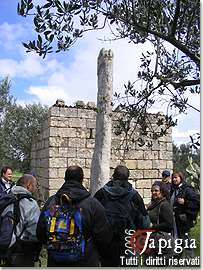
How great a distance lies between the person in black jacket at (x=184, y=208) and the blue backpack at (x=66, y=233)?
254 centimetres

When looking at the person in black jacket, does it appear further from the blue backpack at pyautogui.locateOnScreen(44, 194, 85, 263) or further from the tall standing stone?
the blue backpack at pyautogui.locateOnScreen(44, 194, 85, 263)

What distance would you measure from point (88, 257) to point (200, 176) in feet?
4.72

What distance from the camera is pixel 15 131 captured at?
18297mm

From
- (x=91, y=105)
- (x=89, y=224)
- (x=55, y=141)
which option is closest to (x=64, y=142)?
(x=55, y=141)

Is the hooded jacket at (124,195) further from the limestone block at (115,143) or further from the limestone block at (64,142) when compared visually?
the limestone block at (115,143)

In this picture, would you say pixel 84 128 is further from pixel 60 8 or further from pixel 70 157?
pixel 60 8

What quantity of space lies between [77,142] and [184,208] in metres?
4.30

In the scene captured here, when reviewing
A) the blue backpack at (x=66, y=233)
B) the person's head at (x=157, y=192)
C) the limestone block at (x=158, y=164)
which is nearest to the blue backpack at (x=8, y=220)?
the blue backpack at (x=66, y=233)

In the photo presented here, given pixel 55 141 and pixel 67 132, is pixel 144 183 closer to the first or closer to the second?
pixel 67 132

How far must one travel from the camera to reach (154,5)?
2.94 meters

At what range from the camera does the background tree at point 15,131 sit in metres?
17.5

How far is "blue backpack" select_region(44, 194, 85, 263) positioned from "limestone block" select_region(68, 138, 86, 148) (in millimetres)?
5842

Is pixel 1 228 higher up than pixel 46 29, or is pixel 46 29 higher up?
pixel 46 29

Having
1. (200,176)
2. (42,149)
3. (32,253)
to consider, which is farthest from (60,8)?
(42,149)
